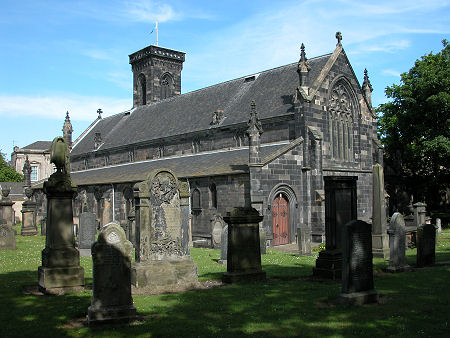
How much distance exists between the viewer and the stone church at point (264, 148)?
2476cm

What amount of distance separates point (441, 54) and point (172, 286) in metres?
34.2

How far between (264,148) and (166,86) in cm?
2732

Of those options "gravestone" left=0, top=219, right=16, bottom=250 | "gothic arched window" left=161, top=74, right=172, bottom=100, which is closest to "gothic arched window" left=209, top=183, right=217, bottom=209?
"gravestone" left=0, top=219, right=16, bottom=250

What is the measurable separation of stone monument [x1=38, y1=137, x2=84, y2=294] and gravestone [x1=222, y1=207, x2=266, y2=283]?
3.90 m

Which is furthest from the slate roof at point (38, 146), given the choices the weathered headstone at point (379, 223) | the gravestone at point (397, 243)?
the gravestone at point (397, 243)

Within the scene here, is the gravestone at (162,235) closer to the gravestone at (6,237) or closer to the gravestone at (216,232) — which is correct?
the gravestone at (6,237)

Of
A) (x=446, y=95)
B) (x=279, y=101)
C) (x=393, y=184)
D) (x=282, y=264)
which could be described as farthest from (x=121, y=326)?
(x=393, y=184)

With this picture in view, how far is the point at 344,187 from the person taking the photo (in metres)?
12.4

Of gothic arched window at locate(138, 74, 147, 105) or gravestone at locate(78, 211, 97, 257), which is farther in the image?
gothic arched window at locate(138, 74, 147, 105)

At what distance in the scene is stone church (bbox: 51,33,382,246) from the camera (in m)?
24.8

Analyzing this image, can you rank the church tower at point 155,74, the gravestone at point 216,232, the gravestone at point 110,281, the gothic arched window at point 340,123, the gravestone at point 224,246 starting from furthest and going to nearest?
the church tower at point 155,74 < the gothic arched window at point 340,123 < the gravestone at point 216,232 < the gravestone at point 224,246 < the gravestone at point 110,281

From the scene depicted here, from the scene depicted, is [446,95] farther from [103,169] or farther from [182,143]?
[103,169]

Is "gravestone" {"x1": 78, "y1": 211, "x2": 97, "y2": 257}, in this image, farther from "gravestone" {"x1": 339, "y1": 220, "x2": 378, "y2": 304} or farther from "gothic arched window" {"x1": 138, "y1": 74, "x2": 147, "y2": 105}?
"gothic arched window" {"x1": 138, "y1": 74, "x2": 147, "y2": 105}

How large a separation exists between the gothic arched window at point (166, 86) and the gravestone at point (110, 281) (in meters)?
44.8
